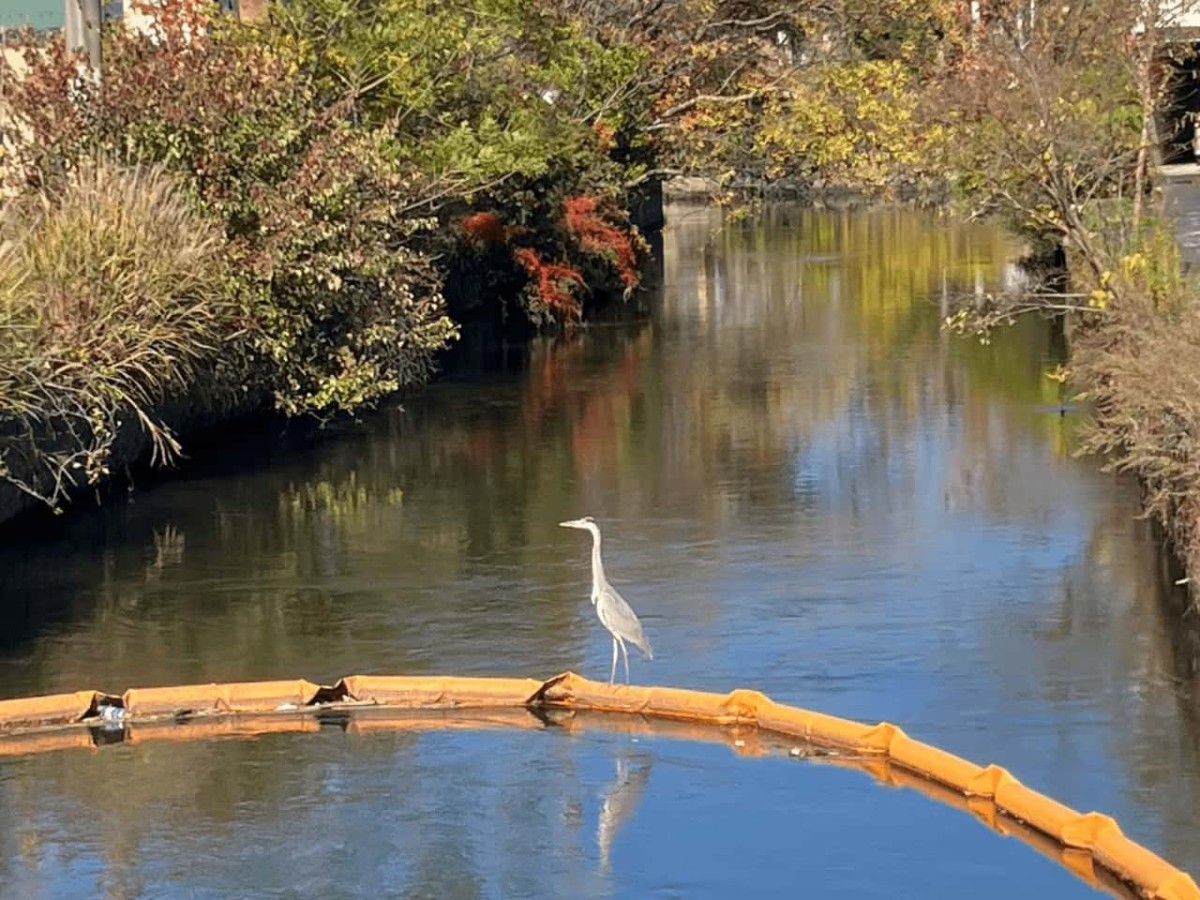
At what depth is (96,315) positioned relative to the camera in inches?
891

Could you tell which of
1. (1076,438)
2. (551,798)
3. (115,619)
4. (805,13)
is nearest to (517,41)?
(805,13)

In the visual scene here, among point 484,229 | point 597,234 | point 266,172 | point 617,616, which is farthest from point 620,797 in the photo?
point 597,234

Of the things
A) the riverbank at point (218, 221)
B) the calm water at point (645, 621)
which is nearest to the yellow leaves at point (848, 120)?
the riverbank at point (218, 221)

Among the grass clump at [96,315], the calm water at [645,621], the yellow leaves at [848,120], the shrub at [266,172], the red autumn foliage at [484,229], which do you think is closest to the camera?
the calm water at [645,621]

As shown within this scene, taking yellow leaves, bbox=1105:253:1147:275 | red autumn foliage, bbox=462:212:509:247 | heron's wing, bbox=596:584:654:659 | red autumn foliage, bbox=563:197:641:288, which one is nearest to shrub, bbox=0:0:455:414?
yellow leaves, bbox=1105:253:1147:275

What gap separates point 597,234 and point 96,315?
2251cm

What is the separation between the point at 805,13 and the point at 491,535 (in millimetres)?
26062

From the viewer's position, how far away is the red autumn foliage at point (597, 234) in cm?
4341

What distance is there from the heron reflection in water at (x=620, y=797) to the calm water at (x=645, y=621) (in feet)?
0.14

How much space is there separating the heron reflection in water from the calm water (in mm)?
44

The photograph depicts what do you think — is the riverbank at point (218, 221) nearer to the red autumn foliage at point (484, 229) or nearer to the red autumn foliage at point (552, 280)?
the red autumn foliage at point (484, 229)

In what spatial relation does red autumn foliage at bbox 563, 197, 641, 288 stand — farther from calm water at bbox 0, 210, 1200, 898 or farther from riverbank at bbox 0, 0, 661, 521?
calm water at bbox 0, 210, 1200, 898

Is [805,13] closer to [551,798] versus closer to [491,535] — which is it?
[491,535]

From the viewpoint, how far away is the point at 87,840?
Result: 43.9 feet
